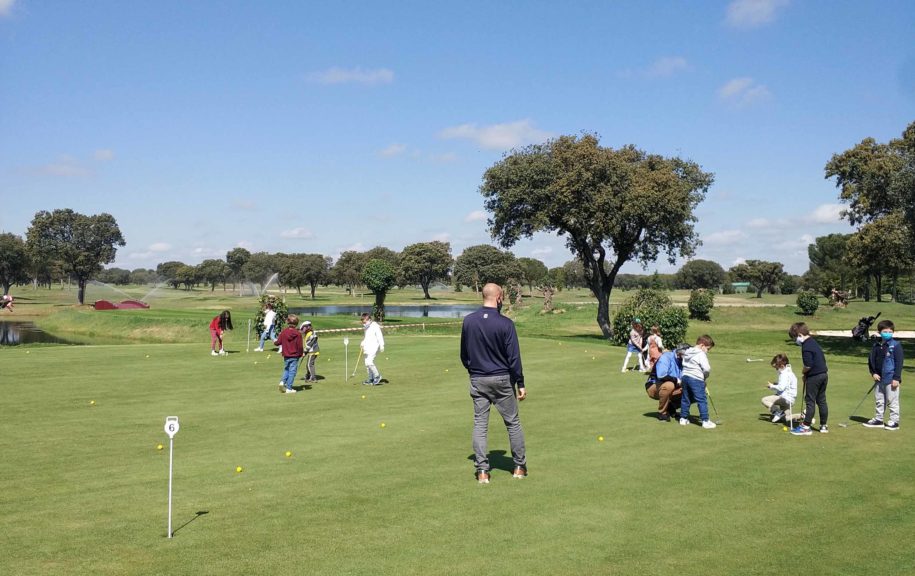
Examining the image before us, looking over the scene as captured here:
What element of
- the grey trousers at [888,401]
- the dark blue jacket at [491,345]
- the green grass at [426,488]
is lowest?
the green grass at [426,488]

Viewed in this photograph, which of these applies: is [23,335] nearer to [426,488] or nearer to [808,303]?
[426,488]

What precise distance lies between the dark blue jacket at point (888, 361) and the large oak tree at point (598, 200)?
110 ft

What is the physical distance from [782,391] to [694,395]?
1980mm

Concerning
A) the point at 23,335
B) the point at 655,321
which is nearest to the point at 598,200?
the point at 655,321

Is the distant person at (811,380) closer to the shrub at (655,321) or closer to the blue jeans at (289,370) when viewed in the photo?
the blue jeans at (289,370)

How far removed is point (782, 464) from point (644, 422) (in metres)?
4.24

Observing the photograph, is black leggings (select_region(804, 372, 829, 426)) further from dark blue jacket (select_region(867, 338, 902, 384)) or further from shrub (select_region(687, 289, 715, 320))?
shrub (select_region(687, 289, 715, 320))

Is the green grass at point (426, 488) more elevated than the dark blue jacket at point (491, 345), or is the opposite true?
the dark blue jacket at point (491, 345)

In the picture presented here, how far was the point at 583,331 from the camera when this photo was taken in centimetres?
6475

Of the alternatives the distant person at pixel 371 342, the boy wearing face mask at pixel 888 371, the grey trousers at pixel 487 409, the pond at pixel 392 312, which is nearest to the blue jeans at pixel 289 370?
the distant person at pixel 371 342

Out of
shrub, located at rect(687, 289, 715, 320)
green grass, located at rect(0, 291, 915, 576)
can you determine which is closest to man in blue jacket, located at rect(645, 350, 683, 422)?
green grass, located at rect(0, 291, 915, 576)

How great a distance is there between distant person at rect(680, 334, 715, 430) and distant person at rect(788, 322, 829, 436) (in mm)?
1770

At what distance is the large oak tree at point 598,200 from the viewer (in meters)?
49.5

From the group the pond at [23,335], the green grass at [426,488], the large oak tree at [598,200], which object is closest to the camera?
the green grass at [426,488]
